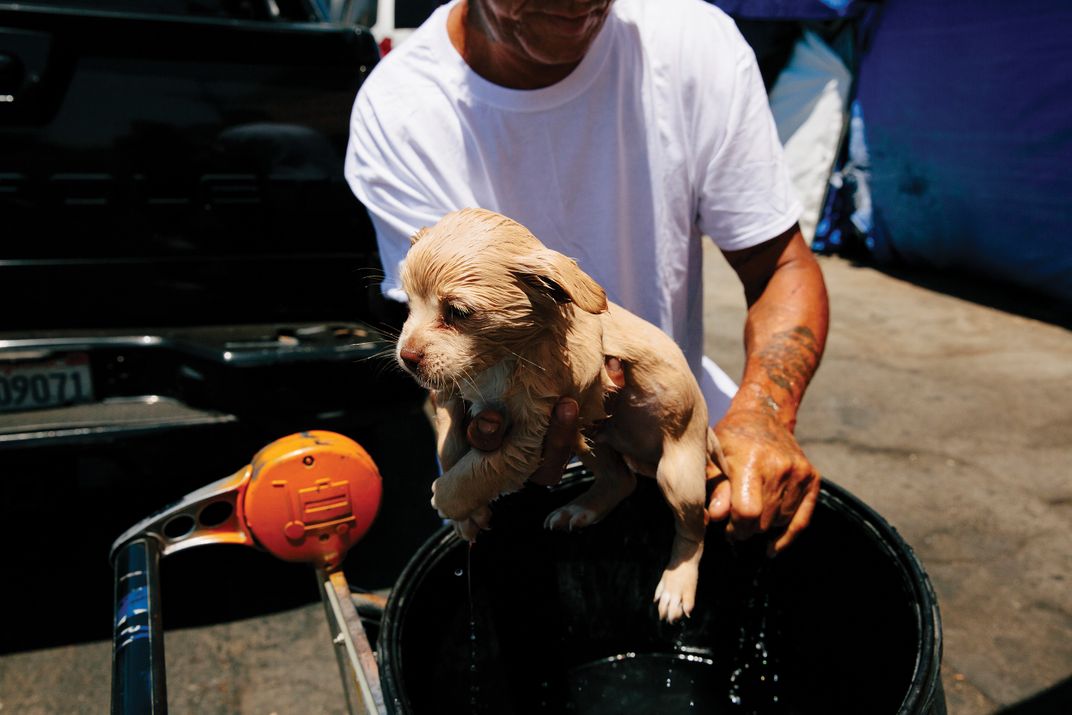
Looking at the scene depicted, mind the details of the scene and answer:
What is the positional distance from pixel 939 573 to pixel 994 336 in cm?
352

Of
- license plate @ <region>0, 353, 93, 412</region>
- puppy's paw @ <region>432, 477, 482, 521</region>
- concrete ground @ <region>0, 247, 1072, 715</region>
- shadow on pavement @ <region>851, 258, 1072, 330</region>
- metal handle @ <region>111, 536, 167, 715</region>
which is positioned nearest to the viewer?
metal handle @ <region>111, 536, 167, 715</region>

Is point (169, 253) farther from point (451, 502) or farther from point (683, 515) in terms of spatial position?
point (683, 515)

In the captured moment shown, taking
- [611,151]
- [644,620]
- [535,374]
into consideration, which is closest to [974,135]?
[611,151]

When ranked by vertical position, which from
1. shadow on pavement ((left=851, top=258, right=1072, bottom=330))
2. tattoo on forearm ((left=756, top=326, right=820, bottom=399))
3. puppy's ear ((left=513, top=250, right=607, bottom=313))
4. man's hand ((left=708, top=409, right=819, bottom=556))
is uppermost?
puppy's ear ((left=513, top=250, right=607, bottom=313))

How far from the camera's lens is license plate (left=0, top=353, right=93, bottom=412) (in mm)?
2898

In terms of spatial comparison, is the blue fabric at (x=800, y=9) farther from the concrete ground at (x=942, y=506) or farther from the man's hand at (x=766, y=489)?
the man's hand at (x=766, y=489)

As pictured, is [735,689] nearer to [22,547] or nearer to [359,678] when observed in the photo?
[359,678]

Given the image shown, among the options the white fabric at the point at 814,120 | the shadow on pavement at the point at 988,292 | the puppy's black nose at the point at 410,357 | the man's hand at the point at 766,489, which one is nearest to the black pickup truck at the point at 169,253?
the man's hand at the point at 766,489

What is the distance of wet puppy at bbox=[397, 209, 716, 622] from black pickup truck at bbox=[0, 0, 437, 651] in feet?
4.27

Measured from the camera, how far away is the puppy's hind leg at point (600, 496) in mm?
1843

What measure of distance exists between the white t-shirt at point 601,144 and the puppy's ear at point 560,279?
2.53ft

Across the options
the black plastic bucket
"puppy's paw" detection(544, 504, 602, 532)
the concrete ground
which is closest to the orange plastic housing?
the black plastic bucket

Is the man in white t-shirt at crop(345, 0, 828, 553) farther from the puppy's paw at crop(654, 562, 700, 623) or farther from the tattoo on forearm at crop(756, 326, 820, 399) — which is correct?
the puppy's paw at crop(654, 562, 700, 623)

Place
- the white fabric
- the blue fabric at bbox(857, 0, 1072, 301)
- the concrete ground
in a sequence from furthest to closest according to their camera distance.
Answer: the white fabric < the blue fabric at bbox(857, 0, 1072, 301) < the concrete ground
